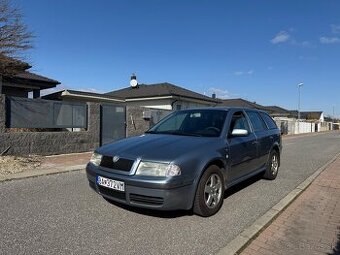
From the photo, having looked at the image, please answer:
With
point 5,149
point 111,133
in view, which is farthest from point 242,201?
point 111,133

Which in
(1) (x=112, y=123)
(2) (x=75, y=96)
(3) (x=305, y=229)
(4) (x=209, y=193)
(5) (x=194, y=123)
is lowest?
(3) (x=305, y=229)

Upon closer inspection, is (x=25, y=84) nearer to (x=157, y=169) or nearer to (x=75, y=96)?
(x=75, y=96)

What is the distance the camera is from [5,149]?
35.5 feet

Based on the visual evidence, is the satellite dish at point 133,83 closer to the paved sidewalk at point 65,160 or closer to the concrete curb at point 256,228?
the paved sidewalk at point 65,160

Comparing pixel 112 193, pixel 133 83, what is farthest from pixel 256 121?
pixel 133 83

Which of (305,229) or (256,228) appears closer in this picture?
(256,228)

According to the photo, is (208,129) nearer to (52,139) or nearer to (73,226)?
(73,226)

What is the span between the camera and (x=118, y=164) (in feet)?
16.9

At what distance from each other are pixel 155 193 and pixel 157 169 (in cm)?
30

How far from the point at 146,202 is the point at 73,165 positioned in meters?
5.76

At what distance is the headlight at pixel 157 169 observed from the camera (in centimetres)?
485

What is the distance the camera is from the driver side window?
6.61m

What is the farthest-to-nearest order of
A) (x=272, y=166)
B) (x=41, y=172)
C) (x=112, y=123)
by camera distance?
(x=112, y=123) < (x=41, y=172) < (x=272, y=166)

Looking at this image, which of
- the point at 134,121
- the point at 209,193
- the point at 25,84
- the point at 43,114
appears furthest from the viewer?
the point at 25,84
